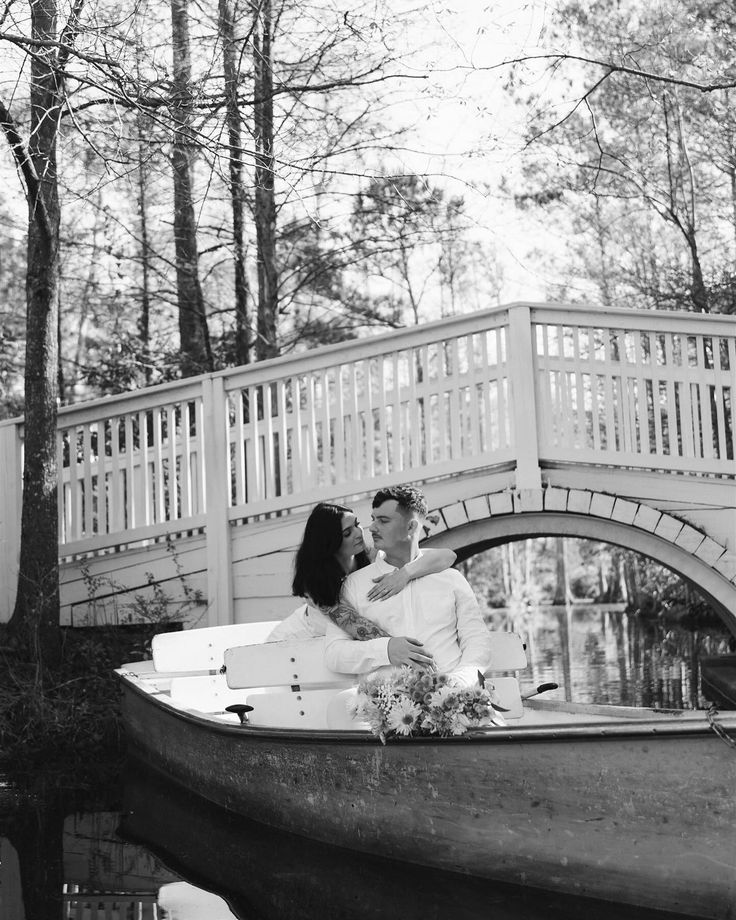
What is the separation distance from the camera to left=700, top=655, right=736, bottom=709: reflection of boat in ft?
28.1

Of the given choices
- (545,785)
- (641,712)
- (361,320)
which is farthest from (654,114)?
(545,785)

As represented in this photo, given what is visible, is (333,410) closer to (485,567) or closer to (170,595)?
(170,595)

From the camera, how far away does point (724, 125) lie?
1471 centimetres

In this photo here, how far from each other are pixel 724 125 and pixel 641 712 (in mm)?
11030

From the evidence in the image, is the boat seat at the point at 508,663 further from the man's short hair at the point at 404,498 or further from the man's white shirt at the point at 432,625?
the man's short hair at the point at 404,498

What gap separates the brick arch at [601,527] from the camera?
28.3 feet

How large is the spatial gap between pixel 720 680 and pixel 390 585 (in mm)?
4562

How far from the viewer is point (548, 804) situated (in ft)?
15.1

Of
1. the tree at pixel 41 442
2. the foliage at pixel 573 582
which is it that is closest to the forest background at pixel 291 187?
the tree at pixel 41 442

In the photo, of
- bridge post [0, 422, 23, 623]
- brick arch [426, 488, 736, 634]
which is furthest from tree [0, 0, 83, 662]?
brick arch [426, 488, 736, 634]

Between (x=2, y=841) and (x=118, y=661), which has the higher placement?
(x=118, y=661)

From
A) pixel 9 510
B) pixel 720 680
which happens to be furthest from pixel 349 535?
pixel 9 510

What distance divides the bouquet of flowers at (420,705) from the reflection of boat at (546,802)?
8 cm

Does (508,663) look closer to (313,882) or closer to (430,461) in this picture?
(313,882)
